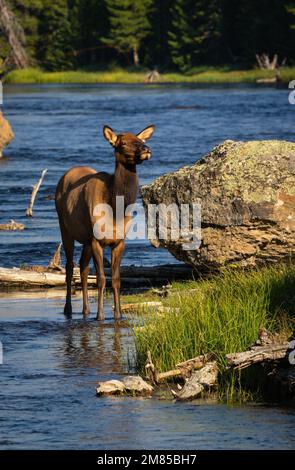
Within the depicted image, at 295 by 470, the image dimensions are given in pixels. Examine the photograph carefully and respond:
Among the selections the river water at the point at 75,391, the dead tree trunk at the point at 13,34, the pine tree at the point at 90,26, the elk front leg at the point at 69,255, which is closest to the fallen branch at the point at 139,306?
the river water at the point at 75,391

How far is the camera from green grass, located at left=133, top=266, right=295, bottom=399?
11.9 meters

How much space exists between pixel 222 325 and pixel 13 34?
95.7 metres

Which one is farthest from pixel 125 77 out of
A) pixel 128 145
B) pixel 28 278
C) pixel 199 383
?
pixel 199 383

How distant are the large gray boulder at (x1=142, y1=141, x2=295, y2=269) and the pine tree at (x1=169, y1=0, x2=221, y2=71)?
4371 inches

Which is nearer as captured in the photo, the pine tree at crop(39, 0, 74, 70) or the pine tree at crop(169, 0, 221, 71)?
the pine tree at crop(169, 0, 221, 71)

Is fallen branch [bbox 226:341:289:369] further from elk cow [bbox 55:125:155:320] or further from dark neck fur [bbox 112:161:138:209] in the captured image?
dark neck fur [bbox 112:161:138:209]

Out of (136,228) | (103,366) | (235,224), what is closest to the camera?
(103,366)

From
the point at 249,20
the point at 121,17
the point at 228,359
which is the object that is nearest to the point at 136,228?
the point at 228,359

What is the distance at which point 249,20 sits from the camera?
12156 cm

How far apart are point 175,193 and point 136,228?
7.26 meters

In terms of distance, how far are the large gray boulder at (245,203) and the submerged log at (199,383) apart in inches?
166

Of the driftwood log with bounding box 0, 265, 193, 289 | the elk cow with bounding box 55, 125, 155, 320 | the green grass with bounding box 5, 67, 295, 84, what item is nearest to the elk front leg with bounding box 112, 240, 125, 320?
the elk cow with bounding box 55, 125, 155, 320

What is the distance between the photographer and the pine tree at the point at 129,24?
447ft
